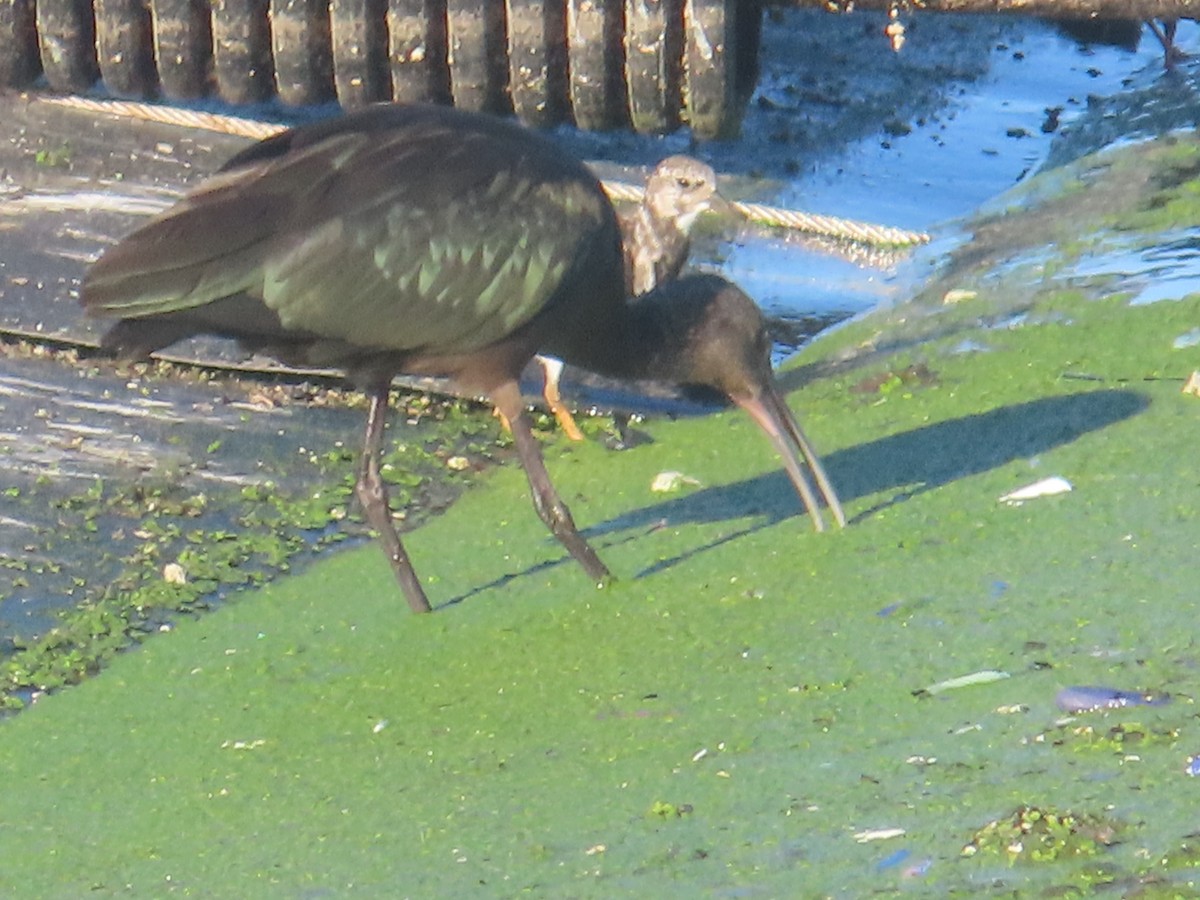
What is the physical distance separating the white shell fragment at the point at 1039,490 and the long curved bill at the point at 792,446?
17.3 inches

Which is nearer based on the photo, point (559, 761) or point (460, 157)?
point (559, 761)

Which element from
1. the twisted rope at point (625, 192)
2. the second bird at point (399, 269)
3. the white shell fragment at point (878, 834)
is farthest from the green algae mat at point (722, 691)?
the twisted rope at point (625, 192)

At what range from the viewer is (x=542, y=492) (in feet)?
18.9

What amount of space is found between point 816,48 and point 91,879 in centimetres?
930

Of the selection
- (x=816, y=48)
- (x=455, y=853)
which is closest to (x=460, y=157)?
(x=455, y=853)

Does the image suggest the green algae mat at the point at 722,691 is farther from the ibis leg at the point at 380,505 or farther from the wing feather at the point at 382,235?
the wing feather at the point at 382,235

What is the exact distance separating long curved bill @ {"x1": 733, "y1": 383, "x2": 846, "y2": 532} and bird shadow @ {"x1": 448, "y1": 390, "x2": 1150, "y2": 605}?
0.30ft

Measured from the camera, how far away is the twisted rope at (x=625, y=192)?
29.9 ft

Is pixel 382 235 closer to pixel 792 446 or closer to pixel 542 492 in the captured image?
pixel 542 492

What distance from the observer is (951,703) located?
4.21 metres

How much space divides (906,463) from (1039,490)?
691 mm

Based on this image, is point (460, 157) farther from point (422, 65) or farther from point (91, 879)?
point (422, 65)

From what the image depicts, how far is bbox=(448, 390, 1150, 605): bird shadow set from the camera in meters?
6.08

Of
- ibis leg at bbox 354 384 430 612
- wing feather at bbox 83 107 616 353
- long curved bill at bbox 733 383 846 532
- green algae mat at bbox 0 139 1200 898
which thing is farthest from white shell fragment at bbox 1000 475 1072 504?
ibis leg at bbox 354 384 430 612
